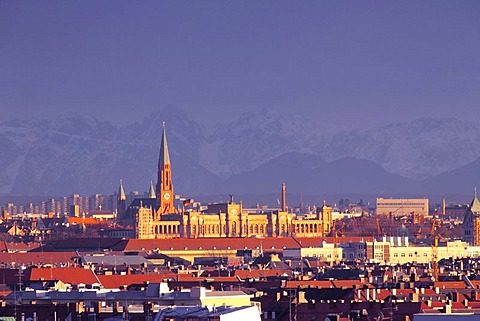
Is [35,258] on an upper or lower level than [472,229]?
lower

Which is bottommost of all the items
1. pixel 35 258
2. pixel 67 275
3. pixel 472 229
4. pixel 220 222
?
pixel 67 275

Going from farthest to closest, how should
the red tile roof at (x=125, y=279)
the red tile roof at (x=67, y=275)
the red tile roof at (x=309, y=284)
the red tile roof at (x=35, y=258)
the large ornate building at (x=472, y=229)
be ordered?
the large ornate building at (x=472, y=229)
the red tile roof at (x=35, y=258)
the red tile roof at (x=67, y=275)
the red tile roof at (x=125, y=279)
the red tile roof at (x=309, y=284)

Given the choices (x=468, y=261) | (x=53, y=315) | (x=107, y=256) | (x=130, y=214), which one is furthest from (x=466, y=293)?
(x=130, y=214)

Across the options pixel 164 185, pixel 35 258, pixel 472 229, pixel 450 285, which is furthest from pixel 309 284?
pixel 164 185

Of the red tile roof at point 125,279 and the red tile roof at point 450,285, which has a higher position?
the red tile roof at point 125,279

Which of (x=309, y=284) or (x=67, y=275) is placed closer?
(x=309, y=284)

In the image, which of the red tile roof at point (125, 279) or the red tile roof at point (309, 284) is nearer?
the red tile roof at point (309, 284)

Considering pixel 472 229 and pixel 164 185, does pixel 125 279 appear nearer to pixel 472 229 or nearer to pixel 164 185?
pixel 472 229

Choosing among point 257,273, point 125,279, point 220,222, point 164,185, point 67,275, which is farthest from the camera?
point 164,185

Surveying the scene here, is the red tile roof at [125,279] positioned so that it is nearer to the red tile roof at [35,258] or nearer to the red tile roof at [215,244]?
the red tile roof at [35,258]

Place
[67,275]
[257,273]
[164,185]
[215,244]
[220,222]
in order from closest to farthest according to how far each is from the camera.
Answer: [67,275] < [257,273] < [215,244] < [220,222] < [164,185]

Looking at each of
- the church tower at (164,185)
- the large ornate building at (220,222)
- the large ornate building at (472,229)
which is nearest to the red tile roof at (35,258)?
the large ornate building at (472,229)

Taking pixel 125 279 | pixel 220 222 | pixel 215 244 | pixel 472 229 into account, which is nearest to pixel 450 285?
pixel 125 279

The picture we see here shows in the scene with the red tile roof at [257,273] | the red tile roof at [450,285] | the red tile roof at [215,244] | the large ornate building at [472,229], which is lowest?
the red tile roof at [450,285]
